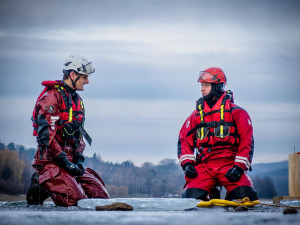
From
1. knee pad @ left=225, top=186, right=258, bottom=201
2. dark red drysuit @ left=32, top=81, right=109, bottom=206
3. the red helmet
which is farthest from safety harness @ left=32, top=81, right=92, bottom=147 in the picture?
knee pad @ left=225, top=186, right=258, bottom=201

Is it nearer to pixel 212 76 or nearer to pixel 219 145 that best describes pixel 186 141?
pixel 219 145

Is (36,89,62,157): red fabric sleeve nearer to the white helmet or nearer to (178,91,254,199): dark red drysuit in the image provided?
the white helmet

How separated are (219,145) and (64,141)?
2.07m

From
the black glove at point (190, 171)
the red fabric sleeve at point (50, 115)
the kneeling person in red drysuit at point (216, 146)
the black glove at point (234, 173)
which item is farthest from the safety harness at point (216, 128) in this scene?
the red fabric sleeve at point (50, 115)

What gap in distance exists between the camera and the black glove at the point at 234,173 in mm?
7148

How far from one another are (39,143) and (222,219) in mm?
3637

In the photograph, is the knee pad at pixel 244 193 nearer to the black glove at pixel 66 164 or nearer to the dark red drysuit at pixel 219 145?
the dark red drysuit at pixel 219 145

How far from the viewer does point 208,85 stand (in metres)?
7.80

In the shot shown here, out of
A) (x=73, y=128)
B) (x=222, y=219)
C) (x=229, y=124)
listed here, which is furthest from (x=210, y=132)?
(x=222, y=219)

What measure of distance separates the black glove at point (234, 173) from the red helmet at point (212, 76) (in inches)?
51.0

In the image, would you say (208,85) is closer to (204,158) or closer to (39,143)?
(204,158)

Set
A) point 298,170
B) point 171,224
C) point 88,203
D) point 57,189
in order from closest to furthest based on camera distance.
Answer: point 171,224 < point 88,203 < point 57,189 < point 298,170

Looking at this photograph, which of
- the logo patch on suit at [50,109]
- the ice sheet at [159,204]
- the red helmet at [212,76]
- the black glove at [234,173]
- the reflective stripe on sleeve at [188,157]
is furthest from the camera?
the red helmet at [212,76]

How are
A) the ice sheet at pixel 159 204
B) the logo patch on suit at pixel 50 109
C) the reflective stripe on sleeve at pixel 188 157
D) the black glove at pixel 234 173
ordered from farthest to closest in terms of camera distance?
1. the reflective stripe on sleeve at pixel 188 157
2. the logo patch on suit at pixel 50 109
3. the black glove at pixel 234 173
4. the ice sheet at pixel 159 204
